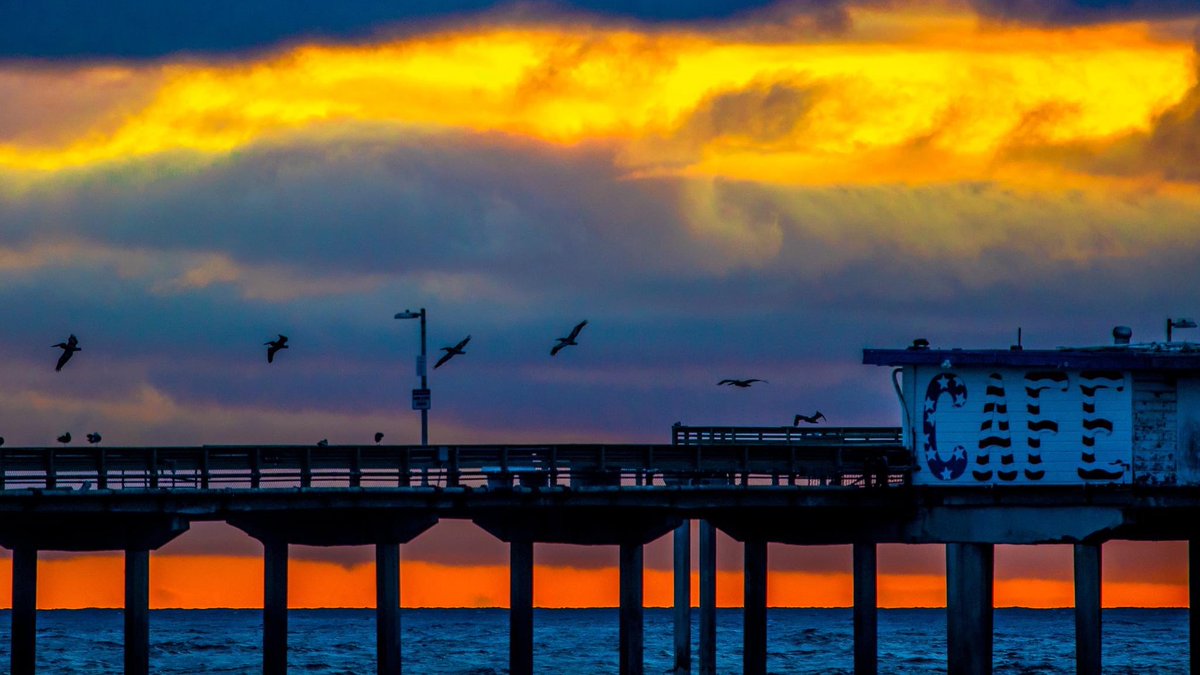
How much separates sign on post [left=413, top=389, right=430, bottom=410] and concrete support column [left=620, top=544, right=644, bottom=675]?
6.49 m

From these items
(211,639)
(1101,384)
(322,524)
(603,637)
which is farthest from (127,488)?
(603,637)

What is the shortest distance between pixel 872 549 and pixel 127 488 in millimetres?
23018

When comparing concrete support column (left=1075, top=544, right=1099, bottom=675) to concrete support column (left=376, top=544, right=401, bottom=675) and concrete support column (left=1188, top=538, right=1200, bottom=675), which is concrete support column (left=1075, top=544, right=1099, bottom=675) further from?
concrete support column (left=376, top=544, right=401, bottom=675)

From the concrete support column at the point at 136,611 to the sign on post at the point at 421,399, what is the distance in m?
8.62

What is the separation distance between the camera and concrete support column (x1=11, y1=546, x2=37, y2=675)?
69.2 metres

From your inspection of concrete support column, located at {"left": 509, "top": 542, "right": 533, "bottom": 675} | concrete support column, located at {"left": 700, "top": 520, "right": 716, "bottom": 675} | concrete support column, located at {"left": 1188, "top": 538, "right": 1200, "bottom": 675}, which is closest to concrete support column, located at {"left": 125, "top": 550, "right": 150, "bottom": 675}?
concrete support column, located at {"left": 509, "top": 542, "right": 533, "bottom": 675}

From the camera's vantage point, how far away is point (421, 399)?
73.2m

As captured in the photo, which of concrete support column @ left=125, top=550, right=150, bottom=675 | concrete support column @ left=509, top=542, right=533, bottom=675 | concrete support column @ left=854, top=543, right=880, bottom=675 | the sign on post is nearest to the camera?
concrete support column @ left=125, top=550, right=150, bottom=675

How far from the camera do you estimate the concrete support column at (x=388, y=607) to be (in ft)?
223

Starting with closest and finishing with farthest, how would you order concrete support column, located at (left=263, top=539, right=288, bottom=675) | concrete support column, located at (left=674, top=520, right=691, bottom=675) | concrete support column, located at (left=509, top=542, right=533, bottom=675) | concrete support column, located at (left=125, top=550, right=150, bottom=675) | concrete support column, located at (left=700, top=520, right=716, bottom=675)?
concrete support column, located at (left=125, top=550, right=150, bottom=675), concrete support column, located at (left=509, top=542, right=533, bottom=675), concrete support column, located at (left=263, top=539, right=288, bottom=675), concrete support column, located at (left=700, top=520, right=716, bottom=675), concrete support column, located at (left=674, top=520, right=691, bottom=675)

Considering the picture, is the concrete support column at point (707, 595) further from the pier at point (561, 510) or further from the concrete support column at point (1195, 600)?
the concrete support column at point (1195, 600)

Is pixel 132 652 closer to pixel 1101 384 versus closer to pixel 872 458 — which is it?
pixel 872 458

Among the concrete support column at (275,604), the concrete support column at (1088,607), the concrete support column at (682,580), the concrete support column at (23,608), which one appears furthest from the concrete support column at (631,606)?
the concrete support column at (23,608)

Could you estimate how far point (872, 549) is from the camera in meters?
76.9
